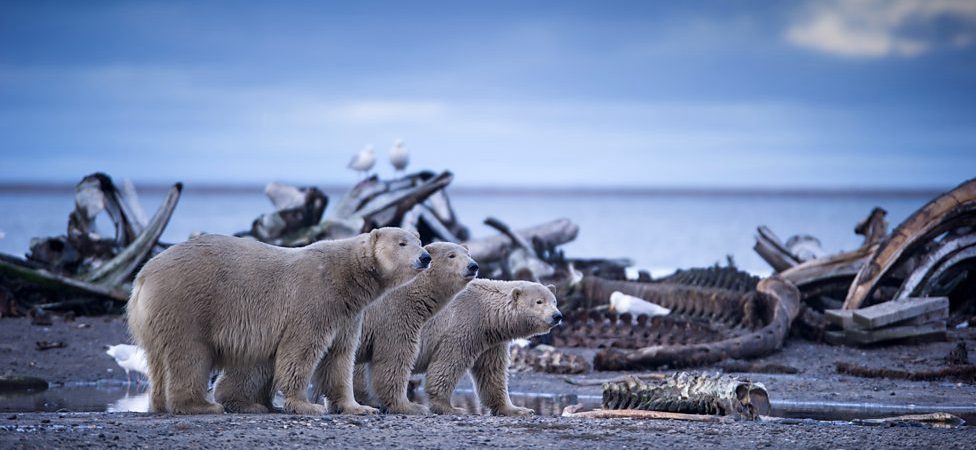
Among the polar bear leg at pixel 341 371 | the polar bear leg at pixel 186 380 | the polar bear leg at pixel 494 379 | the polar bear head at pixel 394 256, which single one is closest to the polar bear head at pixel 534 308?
the polar bear leg at pixel 494 379

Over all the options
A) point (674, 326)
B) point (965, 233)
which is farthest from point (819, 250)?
point (674, 326)

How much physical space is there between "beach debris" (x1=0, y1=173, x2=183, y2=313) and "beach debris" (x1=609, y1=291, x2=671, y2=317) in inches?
225

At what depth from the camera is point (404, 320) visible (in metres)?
9.47

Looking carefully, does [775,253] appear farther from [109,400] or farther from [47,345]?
[109,400]

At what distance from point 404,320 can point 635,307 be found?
246 inches

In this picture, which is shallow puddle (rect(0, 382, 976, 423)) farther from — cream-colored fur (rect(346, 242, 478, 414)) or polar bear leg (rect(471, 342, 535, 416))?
cream-colored fur (rect(346, 242, 478, 414))

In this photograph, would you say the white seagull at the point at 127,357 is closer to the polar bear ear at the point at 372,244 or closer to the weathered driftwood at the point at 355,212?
the polar bear ear at the point at 372,244

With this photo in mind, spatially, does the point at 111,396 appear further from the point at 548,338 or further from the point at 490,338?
the point at 548,338

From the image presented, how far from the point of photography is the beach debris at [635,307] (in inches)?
596

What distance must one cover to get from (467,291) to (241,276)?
2102mm

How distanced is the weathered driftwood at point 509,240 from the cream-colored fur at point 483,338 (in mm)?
7434

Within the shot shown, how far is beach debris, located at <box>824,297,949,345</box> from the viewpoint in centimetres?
1366

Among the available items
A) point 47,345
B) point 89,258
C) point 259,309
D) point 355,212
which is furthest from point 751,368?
point 89,258

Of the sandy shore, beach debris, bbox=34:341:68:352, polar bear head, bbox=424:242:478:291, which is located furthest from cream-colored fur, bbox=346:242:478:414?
beach debris, bbox=34:341:68:352
